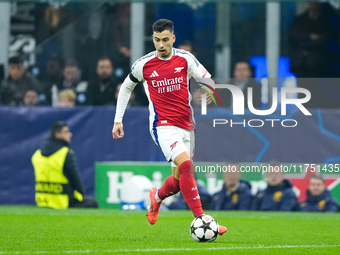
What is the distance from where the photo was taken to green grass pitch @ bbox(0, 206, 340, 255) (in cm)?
729

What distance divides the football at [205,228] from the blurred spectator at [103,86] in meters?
7.29

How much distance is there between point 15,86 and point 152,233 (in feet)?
22.1

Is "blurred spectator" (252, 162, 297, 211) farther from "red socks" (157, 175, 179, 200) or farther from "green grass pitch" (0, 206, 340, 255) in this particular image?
"red socks" (157, 175, 179, 200)

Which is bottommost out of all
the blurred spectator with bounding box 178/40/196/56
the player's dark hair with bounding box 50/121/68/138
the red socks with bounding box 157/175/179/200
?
the red socks with bounding box 157/175/179/200

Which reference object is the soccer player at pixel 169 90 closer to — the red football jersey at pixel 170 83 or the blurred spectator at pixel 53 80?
the red football jersey at pixel 170 83

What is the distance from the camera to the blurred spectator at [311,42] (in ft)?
47.9

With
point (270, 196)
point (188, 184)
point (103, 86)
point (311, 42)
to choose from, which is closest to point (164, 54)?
point (188, 184)

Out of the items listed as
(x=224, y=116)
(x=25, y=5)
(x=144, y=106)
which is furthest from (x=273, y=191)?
(x=25, y=5)

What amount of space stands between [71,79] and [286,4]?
4.06 metres

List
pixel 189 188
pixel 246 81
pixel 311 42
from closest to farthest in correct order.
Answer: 1. pixel 189 188
2. pixel 246 81
3. pixel 311 42

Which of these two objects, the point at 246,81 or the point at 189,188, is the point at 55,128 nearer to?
the point at 246,81

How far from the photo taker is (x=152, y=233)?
897 cm

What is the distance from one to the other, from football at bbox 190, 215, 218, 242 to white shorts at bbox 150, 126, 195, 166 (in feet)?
2.51

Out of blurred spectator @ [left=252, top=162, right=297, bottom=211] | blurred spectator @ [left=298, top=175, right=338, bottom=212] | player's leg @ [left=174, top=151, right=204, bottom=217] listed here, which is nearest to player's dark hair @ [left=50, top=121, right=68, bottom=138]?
blurred spectator @ [left=252, top=162, right=297, bottom=211]
